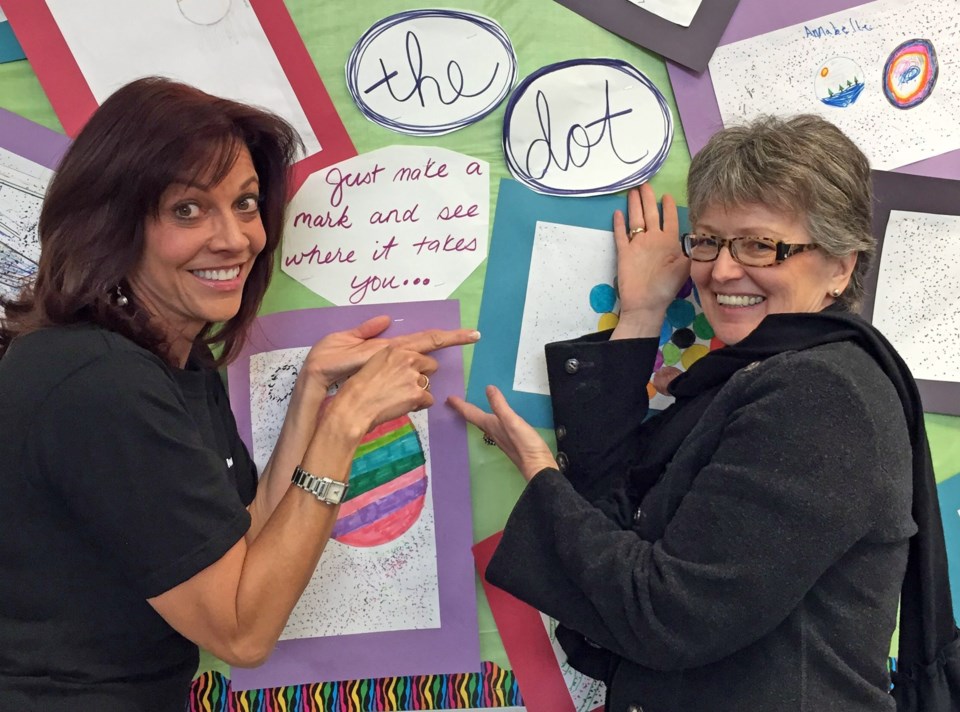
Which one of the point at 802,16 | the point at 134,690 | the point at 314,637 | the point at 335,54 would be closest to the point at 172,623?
the point at 134,690

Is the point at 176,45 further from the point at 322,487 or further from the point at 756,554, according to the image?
the point at 756,554

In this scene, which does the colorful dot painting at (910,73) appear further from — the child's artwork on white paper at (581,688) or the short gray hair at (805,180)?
the child's artwork on white paper at (581,688)

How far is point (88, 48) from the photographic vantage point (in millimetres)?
1063

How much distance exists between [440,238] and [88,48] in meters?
0.56

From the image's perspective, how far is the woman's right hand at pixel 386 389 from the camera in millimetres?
965

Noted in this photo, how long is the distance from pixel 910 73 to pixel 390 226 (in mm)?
797

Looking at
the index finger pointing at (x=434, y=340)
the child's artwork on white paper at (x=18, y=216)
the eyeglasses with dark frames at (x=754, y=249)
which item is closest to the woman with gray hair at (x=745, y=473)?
the eyeglasses with dark frames at (x=754, y=249)

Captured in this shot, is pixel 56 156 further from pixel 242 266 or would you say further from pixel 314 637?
pixel 314 637

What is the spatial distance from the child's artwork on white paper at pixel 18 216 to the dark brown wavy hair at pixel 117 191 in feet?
0.80

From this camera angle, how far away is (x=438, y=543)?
44.4 inches

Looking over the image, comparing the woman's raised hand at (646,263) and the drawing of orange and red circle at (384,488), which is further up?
the woman's raised hand at (646,263)

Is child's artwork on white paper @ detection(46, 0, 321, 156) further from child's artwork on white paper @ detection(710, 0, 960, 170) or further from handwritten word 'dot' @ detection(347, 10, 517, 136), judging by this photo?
child's artwork on white paper @ detection(710, 0, 960, 170)

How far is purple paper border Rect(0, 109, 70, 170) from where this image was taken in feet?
3.59

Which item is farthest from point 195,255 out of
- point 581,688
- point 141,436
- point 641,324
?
point 581,688
